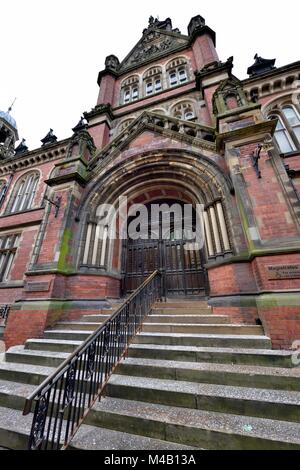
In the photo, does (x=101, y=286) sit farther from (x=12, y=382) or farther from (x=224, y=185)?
(x=224, y=185)

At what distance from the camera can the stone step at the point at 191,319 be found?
4397 millimetres

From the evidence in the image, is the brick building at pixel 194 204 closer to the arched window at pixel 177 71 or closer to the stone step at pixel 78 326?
the stone step at pixel 78 326

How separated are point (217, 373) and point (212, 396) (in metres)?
0.45

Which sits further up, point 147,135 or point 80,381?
point 147,135

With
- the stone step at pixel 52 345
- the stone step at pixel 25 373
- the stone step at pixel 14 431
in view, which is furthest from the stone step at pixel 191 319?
the stone step at pixel 14 431

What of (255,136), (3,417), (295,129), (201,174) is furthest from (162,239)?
(295,129)

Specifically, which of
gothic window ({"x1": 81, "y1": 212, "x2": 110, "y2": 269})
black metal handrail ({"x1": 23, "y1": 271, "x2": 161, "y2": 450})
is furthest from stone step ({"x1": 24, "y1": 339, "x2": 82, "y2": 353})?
gothic window ({"x1": 81, "y1": 212, "x2": 110, "y2": 269})

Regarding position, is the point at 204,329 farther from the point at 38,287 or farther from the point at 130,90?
the point at 130,90

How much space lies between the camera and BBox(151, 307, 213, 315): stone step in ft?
16.1

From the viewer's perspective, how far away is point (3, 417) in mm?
2885

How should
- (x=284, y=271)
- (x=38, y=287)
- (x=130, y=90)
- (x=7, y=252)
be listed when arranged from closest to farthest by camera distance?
1. (x=284, y=271)
2. (x=38, y=287)
3. (x=7, y=252)
4. (x=130, y=90)

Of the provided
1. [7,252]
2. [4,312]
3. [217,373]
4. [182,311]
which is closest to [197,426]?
[217,373]

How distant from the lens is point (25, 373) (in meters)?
3.75

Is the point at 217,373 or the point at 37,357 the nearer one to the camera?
the point at 217,373
